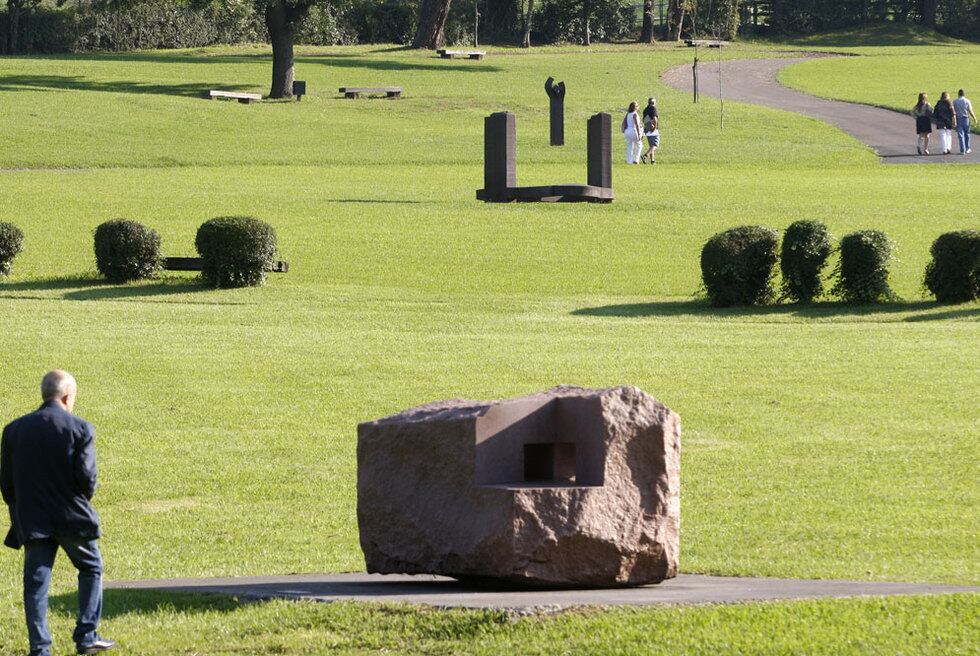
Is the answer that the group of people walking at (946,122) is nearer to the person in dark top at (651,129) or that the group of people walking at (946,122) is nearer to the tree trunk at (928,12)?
the person in dark top at (651,129)

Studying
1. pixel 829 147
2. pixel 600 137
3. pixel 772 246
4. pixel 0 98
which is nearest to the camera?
pixel 772 246

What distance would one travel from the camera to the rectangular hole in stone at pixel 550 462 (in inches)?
353

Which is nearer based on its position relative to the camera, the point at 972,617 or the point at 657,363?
the point at 972,617

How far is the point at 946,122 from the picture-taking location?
5138 centimetres

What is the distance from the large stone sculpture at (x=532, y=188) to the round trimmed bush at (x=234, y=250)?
10112mm

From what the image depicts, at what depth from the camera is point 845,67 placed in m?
84.9

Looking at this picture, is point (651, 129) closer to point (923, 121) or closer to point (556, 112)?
point (923, 121)

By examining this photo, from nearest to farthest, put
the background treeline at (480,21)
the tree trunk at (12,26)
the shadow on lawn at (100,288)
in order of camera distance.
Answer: the shadow on lawn at (100,288) → the tree trunk at (12,26) → the background treeline at (480,21)

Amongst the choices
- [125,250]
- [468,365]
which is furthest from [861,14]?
[468,365]

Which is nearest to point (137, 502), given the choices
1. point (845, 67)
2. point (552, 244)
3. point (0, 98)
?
point (552, 244)

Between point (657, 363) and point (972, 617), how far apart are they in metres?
11.4

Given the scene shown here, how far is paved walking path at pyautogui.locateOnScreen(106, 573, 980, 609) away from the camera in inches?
324

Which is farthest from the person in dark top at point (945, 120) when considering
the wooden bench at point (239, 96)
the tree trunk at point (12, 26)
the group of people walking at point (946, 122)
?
the tree trunk at point (12, 26)

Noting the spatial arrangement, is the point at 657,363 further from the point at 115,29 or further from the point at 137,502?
the point at 115,29
